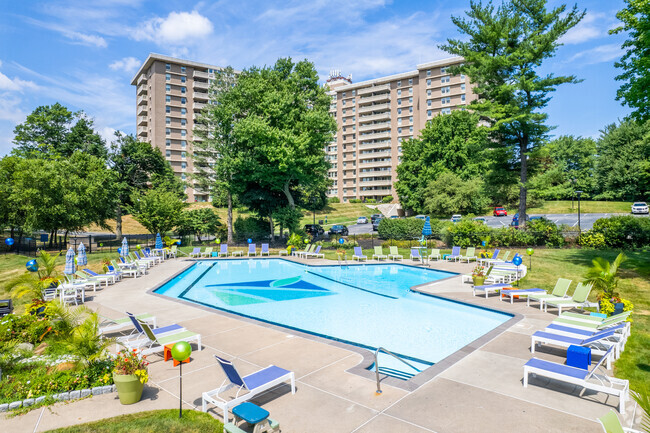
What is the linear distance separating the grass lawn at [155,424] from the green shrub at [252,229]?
31.4 meters

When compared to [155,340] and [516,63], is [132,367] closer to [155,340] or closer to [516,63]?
[155,340]

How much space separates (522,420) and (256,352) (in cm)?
536

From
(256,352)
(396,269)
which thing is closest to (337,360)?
(256,352)

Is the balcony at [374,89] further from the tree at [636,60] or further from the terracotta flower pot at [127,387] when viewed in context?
the terracotta flower pot at [127,387]

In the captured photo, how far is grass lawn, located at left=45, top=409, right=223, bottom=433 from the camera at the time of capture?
5418mm

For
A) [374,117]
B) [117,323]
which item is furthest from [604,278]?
[374,117]

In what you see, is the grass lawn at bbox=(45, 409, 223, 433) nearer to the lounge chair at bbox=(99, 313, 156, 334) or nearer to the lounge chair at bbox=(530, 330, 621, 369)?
the lounge chair at bbox=(99, 313, 156, 334)

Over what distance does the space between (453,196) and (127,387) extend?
54474 millimetres

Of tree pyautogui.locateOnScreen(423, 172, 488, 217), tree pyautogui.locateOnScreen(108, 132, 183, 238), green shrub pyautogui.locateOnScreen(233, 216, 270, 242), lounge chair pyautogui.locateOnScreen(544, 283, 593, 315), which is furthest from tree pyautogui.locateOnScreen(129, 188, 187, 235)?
tree pyautogui.locateOnScreen(423, 172, 488, 217)

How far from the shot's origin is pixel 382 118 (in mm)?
89062

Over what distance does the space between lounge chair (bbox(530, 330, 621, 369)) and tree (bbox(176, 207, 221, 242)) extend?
33.6m

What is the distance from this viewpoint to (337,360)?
8.02 metres

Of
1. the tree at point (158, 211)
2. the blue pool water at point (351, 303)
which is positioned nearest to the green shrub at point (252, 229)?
the tree at point (158, 211)

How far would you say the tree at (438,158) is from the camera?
58719 millimetres
